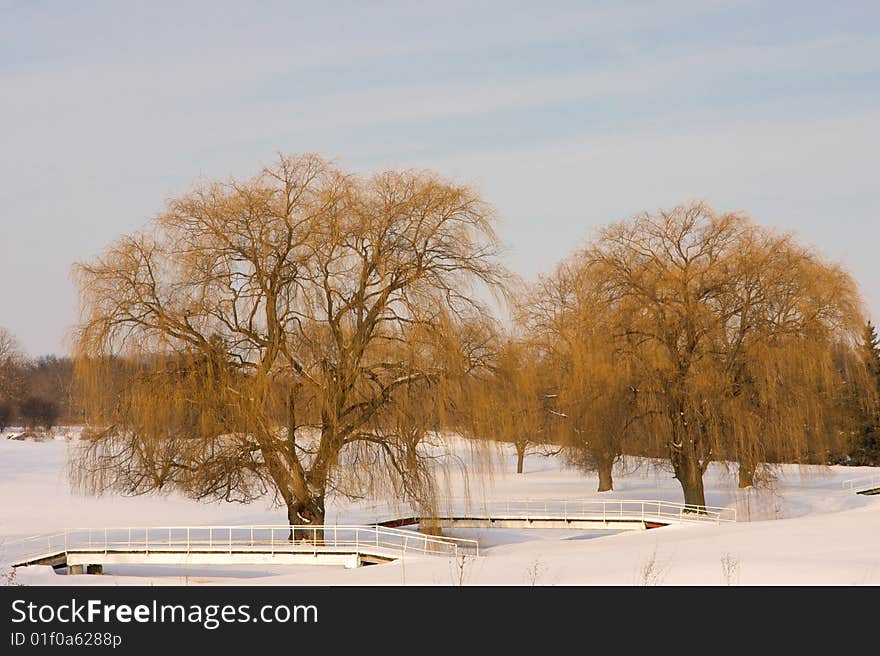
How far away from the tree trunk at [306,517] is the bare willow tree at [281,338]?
1.02 feet

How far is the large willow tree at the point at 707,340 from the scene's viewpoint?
3659 centimetres

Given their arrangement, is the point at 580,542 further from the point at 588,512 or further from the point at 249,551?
the point at 588,512

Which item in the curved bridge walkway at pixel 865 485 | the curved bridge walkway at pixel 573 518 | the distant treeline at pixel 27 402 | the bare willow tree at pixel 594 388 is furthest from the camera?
the distant treeline at pixel 27 402

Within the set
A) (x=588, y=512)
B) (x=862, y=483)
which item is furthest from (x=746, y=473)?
(x=862, y=483)

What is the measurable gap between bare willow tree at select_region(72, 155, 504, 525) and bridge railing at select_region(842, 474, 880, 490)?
30.0 m

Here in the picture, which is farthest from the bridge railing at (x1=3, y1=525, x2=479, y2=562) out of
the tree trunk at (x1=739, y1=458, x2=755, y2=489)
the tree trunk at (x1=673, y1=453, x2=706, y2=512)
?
the tree trunk at (x1=739, y1=458, x2=755, y2=489)

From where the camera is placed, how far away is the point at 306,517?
28.4 metres

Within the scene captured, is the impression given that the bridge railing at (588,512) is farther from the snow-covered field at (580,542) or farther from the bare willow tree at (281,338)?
the bare willow tree at (281,338)

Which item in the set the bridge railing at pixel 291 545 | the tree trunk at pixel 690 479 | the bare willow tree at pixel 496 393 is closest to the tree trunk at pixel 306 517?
the bridge railing at pixel 291 545

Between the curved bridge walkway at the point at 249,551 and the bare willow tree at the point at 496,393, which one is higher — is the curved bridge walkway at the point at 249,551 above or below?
below

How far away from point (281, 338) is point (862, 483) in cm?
3624

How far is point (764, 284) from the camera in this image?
122 ft

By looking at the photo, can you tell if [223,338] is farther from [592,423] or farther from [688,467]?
[688,467]

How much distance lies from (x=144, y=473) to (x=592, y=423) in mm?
16894
